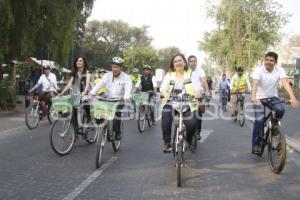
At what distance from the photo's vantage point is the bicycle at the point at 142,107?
1388 cm

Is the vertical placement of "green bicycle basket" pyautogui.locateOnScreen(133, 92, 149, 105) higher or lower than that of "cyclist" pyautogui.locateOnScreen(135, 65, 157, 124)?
lower

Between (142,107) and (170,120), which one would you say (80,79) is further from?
(142,107)

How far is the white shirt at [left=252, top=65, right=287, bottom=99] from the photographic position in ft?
28.7

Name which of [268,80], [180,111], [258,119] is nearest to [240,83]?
[258,119]

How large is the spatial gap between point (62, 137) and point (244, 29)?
5450 cm

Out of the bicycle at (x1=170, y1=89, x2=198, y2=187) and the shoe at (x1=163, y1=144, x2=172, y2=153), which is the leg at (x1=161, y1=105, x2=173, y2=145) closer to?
the shoe at (x1=163, y1=144, x2=172, y2=153)

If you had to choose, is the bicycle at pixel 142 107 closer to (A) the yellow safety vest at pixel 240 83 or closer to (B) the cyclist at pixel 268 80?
(A) the yellow safety vest at pixel 240 83

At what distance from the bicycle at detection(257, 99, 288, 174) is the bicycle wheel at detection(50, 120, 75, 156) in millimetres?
3486

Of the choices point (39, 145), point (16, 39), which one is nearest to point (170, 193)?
point (39, 145)

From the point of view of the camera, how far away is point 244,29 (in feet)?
202

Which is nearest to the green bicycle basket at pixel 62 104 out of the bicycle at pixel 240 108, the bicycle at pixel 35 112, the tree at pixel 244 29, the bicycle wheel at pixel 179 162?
the bicycle wheel at pixel 179 162

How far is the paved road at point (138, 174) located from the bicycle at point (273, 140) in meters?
0.18

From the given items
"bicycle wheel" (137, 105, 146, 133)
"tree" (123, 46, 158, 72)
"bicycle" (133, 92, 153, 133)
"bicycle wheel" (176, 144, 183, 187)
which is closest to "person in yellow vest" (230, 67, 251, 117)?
"bicycle" (133, 92, 153, 133)

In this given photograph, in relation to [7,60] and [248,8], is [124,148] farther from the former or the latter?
[248,8]
